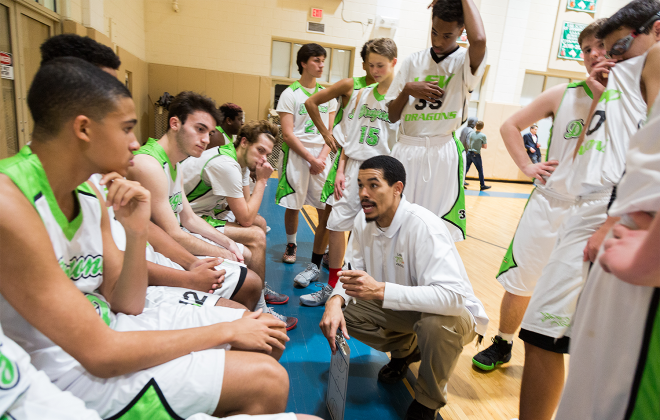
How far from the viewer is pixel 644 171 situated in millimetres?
799

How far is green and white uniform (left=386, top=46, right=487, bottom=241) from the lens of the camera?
2545 millimetres

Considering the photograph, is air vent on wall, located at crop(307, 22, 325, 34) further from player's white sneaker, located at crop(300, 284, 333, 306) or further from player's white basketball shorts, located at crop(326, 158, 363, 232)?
player's white sneaker, located at crop(300, 284, 333, 306)

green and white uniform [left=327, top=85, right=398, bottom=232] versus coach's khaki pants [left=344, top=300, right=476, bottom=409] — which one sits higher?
green and white uniform [left=327, top=85, right=398, bottom=232]

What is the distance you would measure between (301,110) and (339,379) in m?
3.24

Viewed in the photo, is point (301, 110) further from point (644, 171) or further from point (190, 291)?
point (644, 171)

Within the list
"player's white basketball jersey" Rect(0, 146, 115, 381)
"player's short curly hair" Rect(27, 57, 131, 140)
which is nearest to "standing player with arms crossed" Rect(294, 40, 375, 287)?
"player's white basketball jersey" Rect(0, 146, 115, 381)

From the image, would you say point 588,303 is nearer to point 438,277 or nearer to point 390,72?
point 438,277

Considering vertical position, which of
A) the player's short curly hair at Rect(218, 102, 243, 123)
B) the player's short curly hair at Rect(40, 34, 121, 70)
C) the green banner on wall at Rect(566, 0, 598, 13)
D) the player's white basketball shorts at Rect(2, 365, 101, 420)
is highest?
the green banner on wall at Rect(566, 0, 598, 13)

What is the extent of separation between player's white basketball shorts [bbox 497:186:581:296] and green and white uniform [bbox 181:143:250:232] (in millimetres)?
1842

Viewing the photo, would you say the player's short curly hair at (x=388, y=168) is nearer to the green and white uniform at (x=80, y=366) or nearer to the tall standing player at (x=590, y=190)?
the tall standing player at (x=590, y=190)

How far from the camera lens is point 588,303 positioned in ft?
3.23

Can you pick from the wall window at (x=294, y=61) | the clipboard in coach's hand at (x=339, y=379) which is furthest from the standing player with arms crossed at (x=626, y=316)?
the wall window at (x=294, y=61)

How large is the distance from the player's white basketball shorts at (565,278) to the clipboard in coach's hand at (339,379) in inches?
32.2

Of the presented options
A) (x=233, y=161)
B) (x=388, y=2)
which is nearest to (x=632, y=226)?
(x=233, y=161)
